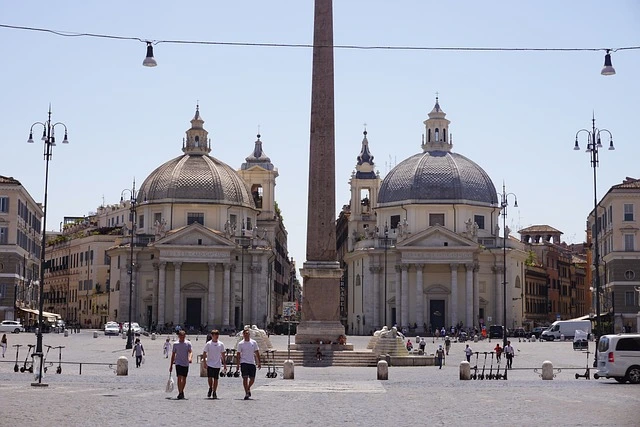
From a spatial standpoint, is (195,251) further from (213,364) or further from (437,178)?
(213,364)

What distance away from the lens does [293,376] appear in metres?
33.8

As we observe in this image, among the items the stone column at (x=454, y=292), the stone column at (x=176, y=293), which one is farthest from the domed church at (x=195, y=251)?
the stone column at (x=454, y=292)

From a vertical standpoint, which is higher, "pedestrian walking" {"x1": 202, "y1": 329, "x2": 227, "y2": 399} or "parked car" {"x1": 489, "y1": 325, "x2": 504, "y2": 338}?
"parked car" {"x1": 489, "y1": 325, "x2": 504, "y2": 338}

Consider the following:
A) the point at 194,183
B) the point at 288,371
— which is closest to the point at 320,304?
the point at 288,371

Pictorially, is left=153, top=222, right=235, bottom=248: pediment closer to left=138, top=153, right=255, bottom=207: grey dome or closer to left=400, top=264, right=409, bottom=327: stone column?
Answer: left=138, top=153, right=255, bottom=207: grey dome

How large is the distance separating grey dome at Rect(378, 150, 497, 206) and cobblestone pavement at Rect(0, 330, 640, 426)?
65.0 m

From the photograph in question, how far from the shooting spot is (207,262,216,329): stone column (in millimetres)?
100062

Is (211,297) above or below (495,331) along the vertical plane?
above

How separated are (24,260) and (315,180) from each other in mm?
56174

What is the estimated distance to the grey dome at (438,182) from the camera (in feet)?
339

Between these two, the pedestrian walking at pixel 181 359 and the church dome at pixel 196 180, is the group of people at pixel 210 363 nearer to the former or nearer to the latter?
the pedestrian walking at pixel 181 359

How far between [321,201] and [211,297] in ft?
194

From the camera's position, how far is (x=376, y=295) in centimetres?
10131

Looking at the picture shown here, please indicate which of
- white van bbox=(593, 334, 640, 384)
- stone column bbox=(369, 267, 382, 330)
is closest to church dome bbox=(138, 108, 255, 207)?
stone column bbox=(369, 267, 382, 330)
